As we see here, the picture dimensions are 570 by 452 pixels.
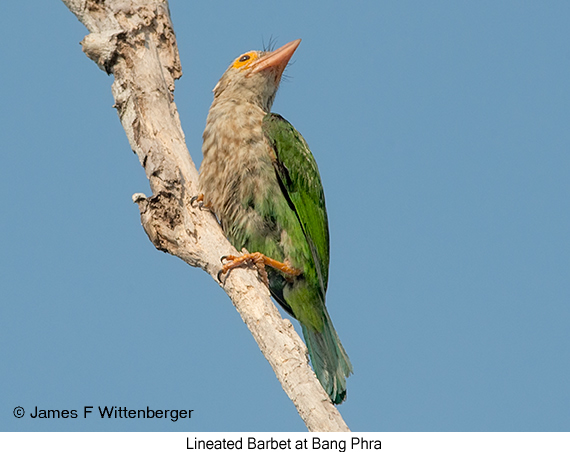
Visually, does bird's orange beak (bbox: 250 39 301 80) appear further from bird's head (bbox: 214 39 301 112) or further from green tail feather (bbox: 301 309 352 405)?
green tail feather (bbox: 301 309 352 405)

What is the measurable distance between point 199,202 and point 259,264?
2.12 feet

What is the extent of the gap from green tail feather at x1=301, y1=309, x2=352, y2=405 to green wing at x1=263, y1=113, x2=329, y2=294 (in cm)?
35

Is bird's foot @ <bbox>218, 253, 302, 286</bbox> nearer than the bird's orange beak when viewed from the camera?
Yes

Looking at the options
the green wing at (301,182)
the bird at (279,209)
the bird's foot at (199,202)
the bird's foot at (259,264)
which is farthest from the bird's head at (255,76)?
the bird's foot at (259,264)

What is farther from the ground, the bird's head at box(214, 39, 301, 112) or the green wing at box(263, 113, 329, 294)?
the bird's head at box(214, 39, 301, 112)

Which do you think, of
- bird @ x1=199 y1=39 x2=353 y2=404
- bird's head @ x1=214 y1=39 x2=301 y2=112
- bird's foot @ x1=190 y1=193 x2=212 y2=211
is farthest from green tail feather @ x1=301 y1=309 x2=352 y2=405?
bird's head @ x1=214 y1=39 x2=301 y2=112

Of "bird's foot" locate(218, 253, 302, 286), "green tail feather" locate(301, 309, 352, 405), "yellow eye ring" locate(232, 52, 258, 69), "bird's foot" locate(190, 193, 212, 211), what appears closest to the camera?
"bird's foot" locate(218, 253, 302, 286)

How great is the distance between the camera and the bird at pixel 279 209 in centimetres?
504

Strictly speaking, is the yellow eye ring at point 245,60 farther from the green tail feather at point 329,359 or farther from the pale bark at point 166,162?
the green tail feather at point 329,359

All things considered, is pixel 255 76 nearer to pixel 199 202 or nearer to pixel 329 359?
pixel 199 202

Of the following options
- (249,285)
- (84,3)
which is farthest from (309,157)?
(84,3)

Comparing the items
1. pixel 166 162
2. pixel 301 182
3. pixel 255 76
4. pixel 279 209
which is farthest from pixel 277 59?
pixel 166 162

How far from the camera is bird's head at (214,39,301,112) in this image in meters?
5.73

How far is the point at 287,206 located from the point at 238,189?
0.40 meters
